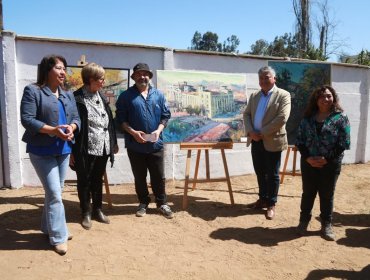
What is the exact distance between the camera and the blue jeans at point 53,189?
3.57 meters

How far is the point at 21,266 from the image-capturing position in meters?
3.42

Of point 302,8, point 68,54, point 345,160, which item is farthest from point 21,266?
point 302,8

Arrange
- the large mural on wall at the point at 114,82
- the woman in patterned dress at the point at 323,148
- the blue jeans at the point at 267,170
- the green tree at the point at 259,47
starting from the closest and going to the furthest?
the woman in patterned dress at the point at 323,148, the blue jeans at the point at 267,170, the large mural on wall at the point at 114,82, the green tree at the point at 259,47

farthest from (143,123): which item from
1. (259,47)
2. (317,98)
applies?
(259,47)

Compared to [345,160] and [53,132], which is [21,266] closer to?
[53,132]

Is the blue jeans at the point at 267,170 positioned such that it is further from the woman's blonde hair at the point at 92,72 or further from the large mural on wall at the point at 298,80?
the woman's blonde hair at the point at 92,72

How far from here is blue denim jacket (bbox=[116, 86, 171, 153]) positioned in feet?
15.3

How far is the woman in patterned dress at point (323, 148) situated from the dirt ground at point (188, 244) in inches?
14.3

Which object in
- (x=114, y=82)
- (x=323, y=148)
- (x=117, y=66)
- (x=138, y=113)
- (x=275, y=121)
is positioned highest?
(x=117, y=66)

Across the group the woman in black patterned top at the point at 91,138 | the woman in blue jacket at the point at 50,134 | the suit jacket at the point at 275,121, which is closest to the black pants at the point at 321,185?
the suit jacket at the point at 275,121

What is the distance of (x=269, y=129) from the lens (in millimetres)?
4867

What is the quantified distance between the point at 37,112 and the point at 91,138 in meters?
0.82

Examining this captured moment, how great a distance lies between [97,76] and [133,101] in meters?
0.58

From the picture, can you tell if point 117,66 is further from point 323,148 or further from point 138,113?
point 323,148
